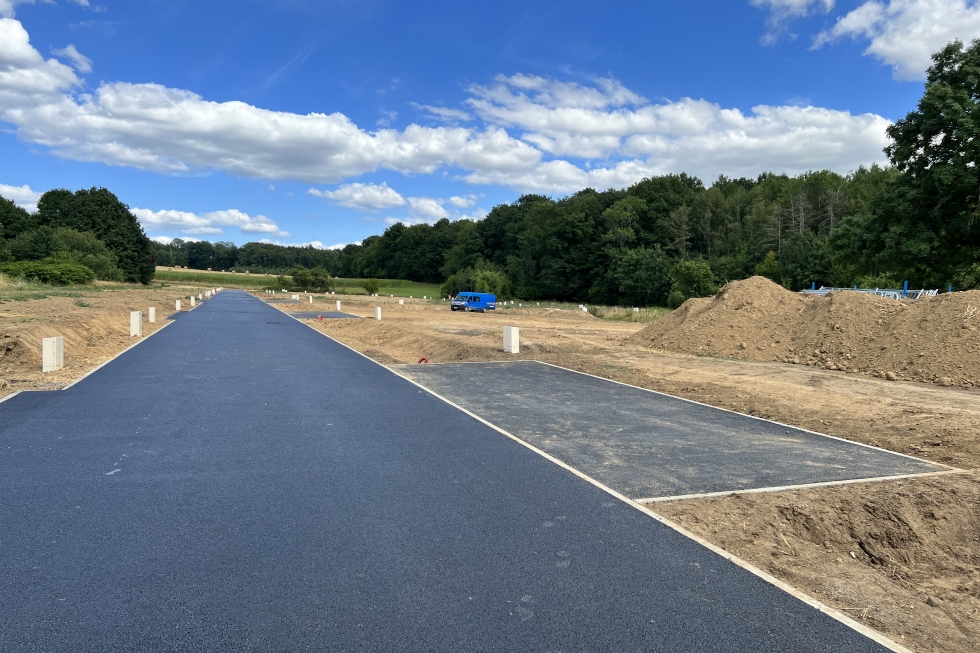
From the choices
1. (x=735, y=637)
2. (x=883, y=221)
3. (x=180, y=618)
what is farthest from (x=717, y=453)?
(x=883, y=221)

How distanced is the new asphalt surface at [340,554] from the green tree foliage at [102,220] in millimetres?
105493

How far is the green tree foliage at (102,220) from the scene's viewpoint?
9795 centimetres

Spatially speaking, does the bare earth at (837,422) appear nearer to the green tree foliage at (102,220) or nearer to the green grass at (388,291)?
the green grass at (388,291)

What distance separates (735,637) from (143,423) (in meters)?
7.92

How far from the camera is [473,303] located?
2148 inches

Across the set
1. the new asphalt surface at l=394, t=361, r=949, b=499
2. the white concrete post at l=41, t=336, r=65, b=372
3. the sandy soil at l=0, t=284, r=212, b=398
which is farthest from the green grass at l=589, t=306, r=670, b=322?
the white concrete post at l=41, t=336, r=65, b=372

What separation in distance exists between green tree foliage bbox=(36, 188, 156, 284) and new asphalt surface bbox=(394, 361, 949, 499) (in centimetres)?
10375

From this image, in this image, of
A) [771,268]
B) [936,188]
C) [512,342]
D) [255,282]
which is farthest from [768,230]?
[255,282]

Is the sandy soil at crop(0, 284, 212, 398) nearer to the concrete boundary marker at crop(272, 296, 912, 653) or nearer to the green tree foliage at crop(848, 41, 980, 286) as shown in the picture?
the concrete boundary marker at crop(272, 296, 912, 653)

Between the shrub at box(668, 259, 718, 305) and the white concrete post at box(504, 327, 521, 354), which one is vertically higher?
the shrub at box(668, 259, 718, 305)

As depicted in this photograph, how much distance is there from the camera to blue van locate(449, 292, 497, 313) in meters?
54.2

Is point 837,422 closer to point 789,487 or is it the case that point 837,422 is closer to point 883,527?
point 789,487

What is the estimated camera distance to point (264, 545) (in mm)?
4371

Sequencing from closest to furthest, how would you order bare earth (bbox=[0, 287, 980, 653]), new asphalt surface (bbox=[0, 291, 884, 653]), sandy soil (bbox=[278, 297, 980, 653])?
1. new asphalt surface (bbox=[0, 291, 884, 653])
2. sandy soil (bbox=[278, 297, 980, 653])
3. bare earth (bbox=[0, 287, 980, 653])
